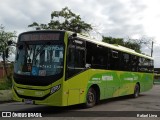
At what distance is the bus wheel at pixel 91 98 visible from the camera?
15.2 metres

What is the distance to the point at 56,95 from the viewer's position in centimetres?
1288

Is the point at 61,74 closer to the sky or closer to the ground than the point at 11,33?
closer to the ground

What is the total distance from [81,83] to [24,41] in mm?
2831

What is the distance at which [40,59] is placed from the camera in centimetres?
1329

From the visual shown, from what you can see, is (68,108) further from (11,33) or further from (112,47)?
(11,33)

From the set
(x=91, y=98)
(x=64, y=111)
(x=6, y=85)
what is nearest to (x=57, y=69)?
(x=64, y=111)

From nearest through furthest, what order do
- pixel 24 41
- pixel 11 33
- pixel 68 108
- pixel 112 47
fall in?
pixel 24 41 → pixel 68 108 → pixel 112 47 → pixel 11 33

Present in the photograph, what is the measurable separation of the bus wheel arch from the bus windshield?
2.67m

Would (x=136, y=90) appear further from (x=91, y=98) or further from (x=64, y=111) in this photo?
(x=64, y=111)

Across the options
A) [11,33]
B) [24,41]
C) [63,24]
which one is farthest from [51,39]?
[11,33]

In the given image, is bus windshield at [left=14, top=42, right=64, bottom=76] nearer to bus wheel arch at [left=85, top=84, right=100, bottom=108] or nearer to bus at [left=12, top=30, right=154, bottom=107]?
bus at [left=12, top=30, right=154, bottom=107]

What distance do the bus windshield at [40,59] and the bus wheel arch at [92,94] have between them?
2670 millimetres

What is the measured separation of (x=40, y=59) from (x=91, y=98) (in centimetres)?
342

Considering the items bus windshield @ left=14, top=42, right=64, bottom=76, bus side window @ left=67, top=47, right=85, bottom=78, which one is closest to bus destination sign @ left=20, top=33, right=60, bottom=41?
bus windshield @ left=14, top=42, right=64, bottom=76
